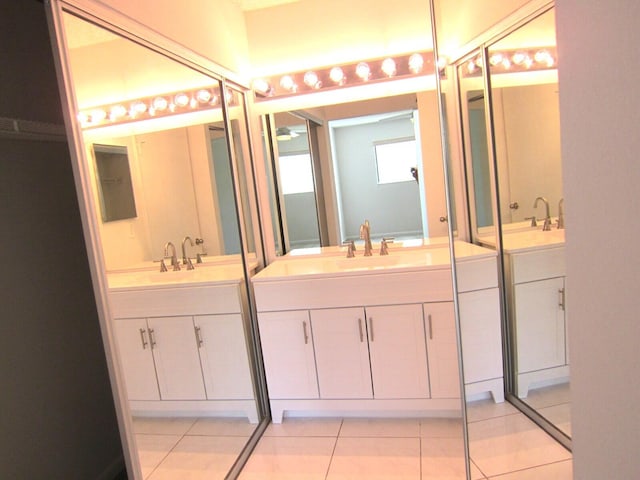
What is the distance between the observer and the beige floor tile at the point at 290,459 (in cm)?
209

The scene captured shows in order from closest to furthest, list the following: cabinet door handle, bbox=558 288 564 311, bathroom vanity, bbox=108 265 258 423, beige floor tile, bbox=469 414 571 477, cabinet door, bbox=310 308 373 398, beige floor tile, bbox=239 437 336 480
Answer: cabinet door handle, bbox=558 288 564 311
beige floor tile, bbox=469 414 571 477
bathroom vanity, bbox=108 265 258 423
beige floor tile, bbox=239 437 336 480
cabinet door, bbox=310 308 373 398

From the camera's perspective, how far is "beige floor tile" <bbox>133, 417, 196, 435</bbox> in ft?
5.19

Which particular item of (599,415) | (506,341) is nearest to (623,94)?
(599,415)

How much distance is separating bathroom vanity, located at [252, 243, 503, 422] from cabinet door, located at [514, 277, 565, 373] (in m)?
0.83

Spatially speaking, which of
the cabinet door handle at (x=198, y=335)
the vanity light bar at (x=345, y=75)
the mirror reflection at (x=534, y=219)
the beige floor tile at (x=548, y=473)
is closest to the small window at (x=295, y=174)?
the vanity light bar at (x=345, y=75)

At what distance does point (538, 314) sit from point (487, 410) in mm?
631

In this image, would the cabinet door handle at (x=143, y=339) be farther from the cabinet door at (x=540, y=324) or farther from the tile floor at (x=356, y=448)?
the cabinet door at (x=540, y=324)

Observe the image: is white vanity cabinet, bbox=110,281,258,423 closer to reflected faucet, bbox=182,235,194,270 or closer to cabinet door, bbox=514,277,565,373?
reflected faucet, bbox=182,235,194,270

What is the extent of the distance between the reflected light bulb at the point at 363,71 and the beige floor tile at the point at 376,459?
2.08 meters

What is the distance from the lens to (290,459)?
7.23ft

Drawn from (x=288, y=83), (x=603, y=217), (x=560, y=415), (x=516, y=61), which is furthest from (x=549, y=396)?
(x=288, y=83)

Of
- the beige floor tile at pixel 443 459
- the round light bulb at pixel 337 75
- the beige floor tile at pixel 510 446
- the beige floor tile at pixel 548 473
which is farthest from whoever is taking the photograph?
the round light bulb at pixel 337 75

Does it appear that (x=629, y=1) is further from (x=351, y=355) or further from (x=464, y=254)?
(x=351, y=355)

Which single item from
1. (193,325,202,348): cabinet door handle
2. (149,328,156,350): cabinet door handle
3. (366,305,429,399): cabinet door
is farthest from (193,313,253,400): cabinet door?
(366,305,429,399): cabinet door
